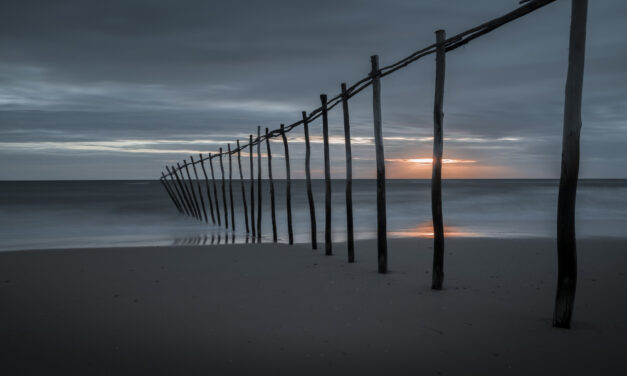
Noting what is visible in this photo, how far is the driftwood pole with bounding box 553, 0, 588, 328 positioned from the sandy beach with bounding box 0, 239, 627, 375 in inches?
24.9

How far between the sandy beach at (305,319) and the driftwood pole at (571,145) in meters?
0.63

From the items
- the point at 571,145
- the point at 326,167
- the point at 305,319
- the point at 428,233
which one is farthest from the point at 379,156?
the point at 428,233

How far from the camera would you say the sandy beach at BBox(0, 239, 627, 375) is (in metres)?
3.56

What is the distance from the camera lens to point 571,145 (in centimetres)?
371

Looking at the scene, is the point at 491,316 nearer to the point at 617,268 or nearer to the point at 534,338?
the point at 534,338

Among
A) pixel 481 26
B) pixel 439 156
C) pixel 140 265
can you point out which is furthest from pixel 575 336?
pixel 140 265

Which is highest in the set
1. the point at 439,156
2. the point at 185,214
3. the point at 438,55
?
the point at 438,55

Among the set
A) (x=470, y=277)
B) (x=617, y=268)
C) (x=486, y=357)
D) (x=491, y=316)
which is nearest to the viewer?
(x=486, y=357)

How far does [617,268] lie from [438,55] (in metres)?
4.86

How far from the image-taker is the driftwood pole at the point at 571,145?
3615 mm

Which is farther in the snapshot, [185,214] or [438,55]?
[185,214]

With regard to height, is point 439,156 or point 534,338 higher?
point 439,156

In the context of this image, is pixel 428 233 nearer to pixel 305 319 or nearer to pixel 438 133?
pixel 438 133

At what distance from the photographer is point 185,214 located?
26.2 meters
